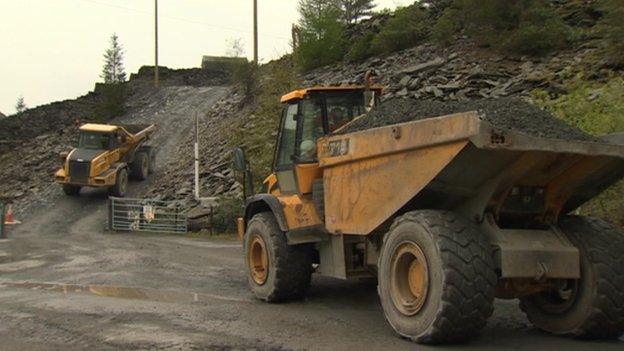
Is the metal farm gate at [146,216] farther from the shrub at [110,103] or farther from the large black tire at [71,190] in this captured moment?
the shrub at [110,103]

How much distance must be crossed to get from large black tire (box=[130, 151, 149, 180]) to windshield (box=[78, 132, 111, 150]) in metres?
2.30

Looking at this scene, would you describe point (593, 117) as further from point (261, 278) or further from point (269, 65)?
point (269, 65)

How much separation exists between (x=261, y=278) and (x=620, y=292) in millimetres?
4367

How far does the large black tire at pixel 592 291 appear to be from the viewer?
5.97m

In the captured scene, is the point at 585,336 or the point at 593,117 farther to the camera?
the point at 593,117

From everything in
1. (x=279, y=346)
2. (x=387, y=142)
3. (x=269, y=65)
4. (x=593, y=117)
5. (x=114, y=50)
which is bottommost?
(x=279, y=346)

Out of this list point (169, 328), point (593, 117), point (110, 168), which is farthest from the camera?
point (110, 168)

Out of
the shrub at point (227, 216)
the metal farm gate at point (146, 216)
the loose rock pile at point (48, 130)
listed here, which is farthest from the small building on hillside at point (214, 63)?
the shrub at point (227, 216)

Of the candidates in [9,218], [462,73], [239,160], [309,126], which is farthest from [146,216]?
[309,126]

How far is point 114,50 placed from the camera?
56656 mm

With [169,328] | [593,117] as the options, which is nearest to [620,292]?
[169,328]

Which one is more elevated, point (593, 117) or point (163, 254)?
point (593, 117)

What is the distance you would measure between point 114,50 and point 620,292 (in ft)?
181

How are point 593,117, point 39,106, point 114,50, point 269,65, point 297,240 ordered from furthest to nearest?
point 114,50 < point 39,106 < point 269,65 < point 593,117 < point 297,240
